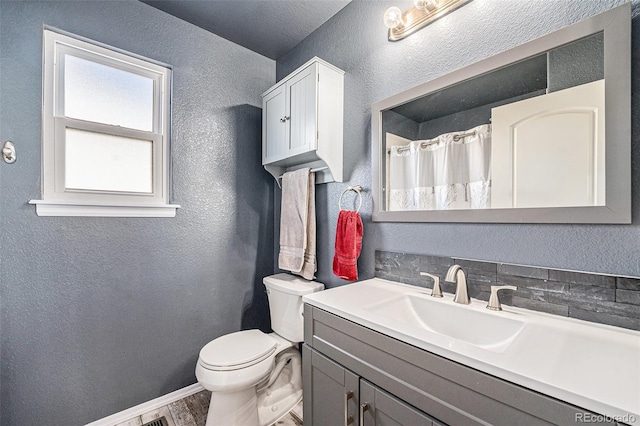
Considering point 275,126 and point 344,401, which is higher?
point 275,126

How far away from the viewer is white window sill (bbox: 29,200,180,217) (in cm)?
137

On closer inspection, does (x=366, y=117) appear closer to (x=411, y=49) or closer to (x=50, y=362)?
(x=411, y=49)

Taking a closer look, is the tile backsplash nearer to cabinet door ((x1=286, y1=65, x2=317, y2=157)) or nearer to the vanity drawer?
the vanity drawer

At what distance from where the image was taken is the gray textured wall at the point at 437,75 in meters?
0.85

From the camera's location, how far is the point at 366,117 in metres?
1.56

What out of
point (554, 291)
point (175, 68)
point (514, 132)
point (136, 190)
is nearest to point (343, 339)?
point (554, 291)

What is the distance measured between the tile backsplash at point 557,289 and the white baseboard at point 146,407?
1.72 metres

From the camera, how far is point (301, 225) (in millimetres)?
1759

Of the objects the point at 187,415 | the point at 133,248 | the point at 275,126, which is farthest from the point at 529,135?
the point at 187,415

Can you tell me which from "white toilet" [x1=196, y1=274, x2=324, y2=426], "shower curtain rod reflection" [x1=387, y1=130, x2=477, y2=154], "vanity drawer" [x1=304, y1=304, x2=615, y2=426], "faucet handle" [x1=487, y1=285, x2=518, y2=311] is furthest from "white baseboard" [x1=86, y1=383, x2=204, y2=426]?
"shower curtain rod reflection" [x1=387, y1=130, x2=477, y2=154]

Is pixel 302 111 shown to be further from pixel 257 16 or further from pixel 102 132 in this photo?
pixel 102 132

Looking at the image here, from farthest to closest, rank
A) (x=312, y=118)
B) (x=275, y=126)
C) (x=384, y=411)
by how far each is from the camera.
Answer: (x=275, y=126)
(x=312, y=118)
(x=384, y=411)

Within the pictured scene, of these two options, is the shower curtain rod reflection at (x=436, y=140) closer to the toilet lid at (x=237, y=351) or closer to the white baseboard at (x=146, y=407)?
the toilet lid at (x=237, y=351)

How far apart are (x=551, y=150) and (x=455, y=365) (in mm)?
797
